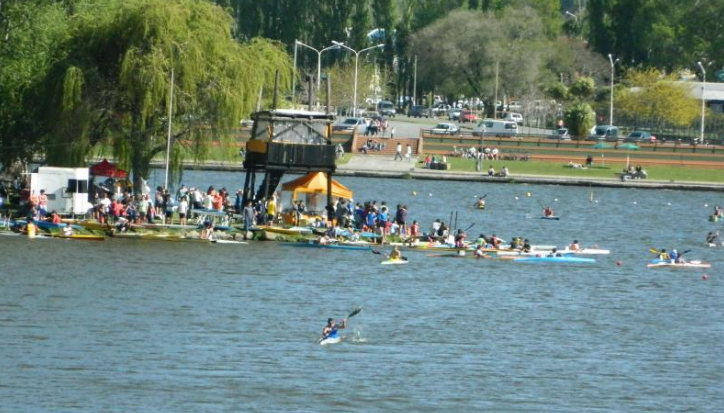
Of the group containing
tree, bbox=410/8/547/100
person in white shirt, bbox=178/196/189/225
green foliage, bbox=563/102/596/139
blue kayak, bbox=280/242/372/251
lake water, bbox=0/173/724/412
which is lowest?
lake water, bbox=0/173/724/412

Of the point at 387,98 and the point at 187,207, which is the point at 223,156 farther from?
the point at 387,98

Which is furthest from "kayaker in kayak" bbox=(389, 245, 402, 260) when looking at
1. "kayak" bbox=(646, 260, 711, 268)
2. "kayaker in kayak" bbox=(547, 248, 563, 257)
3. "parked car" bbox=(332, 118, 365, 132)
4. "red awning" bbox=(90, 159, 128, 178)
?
"parked car" bbox=(332, 118, 365, 132)

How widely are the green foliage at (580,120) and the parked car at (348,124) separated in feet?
51.9

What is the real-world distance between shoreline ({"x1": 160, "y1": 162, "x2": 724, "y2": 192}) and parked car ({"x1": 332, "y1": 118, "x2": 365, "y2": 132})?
1013cm

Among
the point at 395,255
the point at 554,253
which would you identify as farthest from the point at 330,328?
the point at 554,253

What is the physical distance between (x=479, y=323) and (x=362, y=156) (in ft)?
222

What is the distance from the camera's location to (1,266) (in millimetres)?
53344

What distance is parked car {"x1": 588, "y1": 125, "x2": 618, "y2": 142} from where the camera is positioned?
11900 cm

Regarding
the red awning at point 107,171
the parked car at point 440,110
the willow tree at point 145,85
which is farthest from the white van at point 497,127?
the red awning at point 107,171

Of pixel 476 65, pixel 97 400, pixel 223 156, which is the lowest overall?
pixel 97 400

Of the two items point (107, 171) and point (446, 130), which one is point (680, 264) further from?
point (446, 130)

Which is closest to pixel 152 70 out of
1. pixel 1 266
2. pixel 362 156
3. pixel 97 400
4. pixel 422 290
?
pixel 1 266

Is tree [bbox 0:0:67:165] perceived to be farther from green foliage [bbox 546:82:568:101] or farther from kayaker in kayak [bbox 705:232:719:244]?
green foliage [bbox 546:82:568:101]

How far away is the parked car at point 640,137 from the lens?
394 feet
